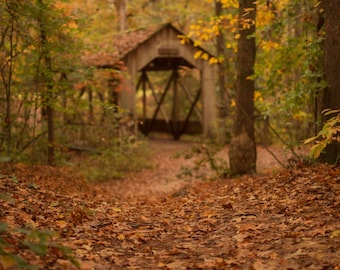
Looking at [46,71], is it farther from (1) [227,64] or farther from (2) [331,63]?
(2) [331,63]

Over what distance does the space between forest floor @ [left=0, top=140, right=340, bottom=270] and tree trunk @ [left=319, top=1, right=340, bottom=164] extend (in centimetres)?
36

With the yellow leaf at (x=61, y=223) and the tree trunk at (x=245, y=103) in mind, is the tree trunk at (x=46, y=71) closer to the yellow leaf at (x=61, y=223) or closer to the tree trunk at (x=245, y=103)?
the tree trunk at (x=245, y=103)

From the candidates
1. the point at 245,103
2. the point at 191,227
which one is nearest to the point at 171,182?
the point at 245,103

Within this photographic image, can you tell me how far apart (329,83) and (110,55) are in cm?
1039

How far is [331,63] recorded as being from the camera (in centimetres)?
699

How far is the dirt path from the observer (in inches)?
446

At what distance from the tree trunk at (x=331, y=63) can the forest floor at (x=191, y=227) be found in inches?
14.1

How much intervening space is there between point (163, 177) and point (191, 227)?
27.3 ft

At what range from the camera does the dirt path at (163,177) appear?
11328 millimetres

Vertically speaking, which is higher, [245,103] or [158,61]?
[158,61]

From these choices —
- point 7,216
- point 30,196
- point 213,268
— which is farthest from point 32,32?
point 213,268

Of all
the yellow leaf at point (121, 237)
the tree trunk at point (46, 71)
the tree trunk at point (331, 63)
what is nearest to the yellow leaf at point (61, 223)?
the yellow leaf at point (121, 237)

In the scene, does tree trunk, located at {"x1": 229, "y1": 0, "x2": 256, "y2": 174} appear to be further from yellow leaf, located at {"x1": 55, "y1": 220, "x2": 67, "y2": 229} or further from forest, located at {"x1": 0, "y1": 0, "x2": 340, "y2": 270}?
yellow leaf, located at {"x1": 55, "y1": 220, "x2": 67, "y2": 229}

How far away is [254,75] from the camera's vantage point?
9.44 m
